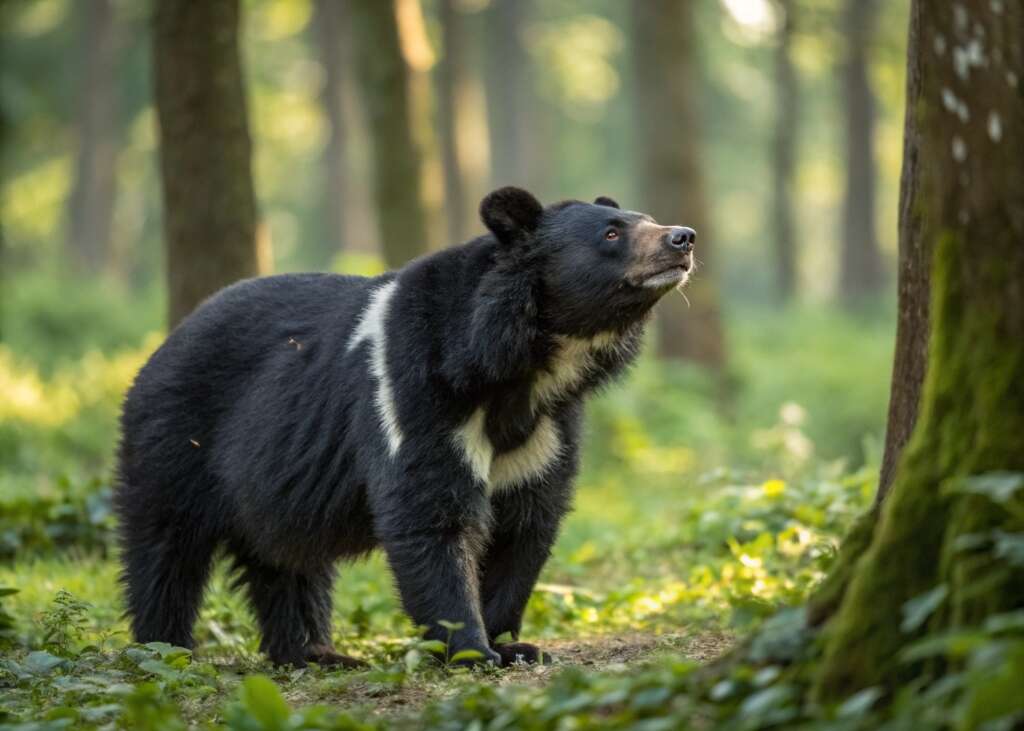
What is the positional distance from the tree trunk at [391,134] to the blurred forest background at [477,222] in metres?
0.03

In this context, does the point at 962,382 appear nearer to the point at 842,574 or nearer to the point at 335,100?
the point at 842,574

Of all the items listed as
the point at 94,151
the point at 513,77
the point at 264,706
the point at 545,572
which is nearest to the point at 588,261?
the point at 264,706

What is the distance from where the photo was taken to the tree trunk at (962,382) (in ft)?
11.6

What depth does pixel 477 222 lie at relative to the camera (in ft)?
93.2

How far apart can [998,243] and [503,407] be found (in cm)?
263

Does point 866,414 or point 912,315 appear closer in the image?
point 912,315

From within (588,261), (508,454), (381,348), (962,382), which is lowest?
(508,454)

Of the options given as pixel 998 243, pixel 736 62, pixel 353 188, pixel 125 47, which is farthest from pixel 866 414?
pixel 736 62

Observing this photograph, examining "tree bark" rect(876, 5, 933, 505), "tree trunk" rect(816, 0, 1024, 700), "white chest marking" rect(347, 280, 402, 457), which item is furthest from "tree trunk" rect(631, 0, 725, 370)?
"tree trunk" rect(816, 0, 1024, 700)

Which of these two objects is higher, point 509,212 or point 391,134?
point 391,134

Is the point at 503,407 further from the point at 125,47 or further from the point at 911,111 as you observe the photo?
the point at 125,47

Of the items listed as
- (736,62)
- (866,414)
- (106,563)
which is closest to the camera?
(106,563)

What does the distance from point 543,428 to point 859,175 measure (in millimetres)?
25893

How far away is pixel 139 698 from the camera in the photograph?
3900 mm
